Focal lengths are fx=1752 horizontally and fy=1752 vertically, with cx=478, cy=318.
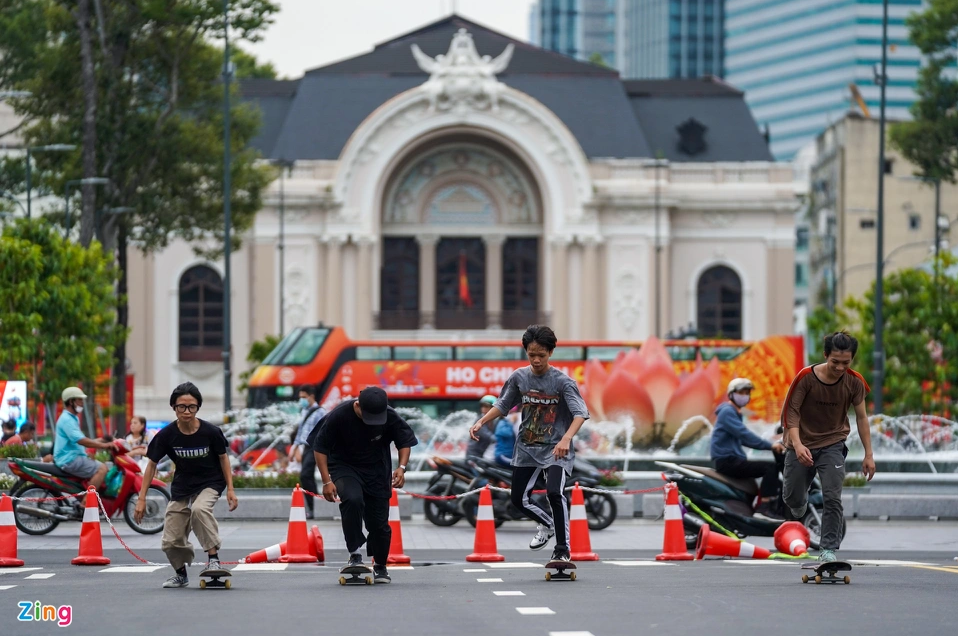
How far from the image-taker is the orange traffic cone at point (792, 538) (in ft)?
48.9

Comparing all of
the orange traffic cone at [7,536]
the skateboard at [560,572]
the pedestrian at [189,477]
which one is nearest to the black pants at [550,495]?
the skateboard at [560,572]

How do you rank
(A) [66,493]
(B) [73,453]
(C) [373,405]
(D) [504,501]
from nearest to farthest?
1. (C) [373,405]
2. (B) [73,453]
3. (A) [66,493]
4. (D) [504,501]

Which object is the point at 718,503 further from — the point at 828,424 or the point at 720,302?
the point at 720,302

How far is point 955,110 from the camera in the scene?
5166 cm

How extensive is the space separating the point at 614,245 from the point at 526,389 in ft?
166

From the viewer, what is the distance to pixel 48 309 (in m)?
31.7

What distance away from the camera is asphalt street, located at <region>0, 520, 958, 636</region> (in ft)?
32.2

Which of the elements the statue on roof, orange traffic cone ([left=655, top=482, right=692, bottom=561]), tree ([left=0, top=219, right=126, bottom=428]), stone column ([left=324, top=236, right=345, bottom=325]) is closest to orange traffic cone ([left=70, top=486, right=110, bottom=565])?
orange traffic cone ([left=655, top=482, right=692, bottom=561])

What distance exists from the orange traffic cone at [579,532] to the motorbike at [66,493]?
620 centimetres

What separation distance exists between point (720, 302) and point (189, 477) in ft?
177

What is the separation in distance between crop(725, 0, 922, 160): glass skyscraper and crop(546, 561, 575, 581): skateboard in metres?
137

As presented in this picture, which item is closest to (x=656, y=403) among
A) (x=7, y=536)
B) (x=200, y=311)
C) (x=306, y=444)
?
(x=306, y=444)

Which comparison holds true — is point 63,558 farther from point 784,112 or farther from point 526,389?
point 784,112

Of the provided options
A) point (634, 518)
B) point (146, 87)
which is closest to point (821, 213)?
point (146, 87)
